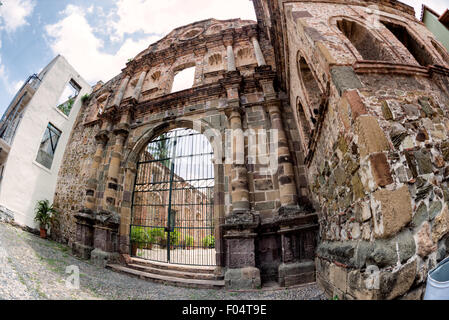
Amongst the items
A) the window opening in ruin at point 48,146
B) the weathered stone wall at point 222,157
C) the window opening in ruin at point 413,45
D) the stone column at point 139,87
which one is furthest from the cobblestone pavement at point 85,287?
the window opening in ruin at point 48,146

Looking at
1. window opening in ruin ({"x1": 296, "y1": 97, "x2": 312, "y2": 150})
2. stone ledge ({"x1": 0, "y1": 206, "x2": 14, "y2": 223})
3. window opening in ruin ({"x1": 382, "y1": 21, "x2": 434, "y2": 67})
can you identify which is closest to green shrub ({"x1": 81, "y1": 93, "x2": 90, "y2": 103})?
stone ledge ({"x1": 0, "y1": 206, "x2": 14, "y2": 223})

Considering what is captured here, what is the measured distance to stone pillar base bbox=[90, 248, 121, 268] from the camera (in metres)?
5.35

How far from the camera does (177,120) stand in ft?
22.4

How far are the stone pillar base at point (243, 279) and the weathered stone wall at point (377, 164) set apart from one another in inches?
50.4

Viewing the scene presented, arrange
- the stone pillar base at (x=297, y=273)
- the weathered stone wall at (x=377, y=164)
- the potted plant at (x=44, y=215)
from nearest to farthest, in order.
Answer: the weathered stone wall at (x=377, y=164) < the stone pillar base at (x=297, y=273) < the potted plant at (x=44, y=215)

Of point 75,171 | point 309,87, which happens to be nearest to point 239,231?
point 309,87

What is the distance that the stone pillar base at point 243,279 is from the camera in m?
3.88

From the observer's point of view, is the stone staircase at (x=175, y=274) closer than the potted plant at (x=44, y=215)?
Yes

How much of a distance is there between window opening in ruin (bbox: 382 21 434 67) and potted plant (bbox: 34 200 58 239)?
1309 cm

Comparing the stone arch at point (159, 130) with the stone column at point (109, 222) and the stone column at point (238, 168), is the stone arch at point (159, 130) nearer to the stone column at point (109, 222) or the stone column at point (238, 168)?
the stone column at point (109, 222)

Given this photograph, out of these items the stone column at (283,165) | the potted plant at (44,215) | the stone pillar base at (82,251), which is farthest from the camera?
the potted plant at (44,215)

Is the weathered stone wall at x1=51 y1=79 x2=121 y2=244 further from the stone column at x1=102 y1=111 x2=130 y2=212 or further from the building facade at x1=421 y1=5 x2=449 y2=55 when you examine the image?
the building facade at x1=421 y1=5 x2=449 y2=55

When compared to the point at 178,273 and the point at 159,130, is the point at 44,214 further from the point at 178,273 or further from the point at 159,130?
the point at 178,273
